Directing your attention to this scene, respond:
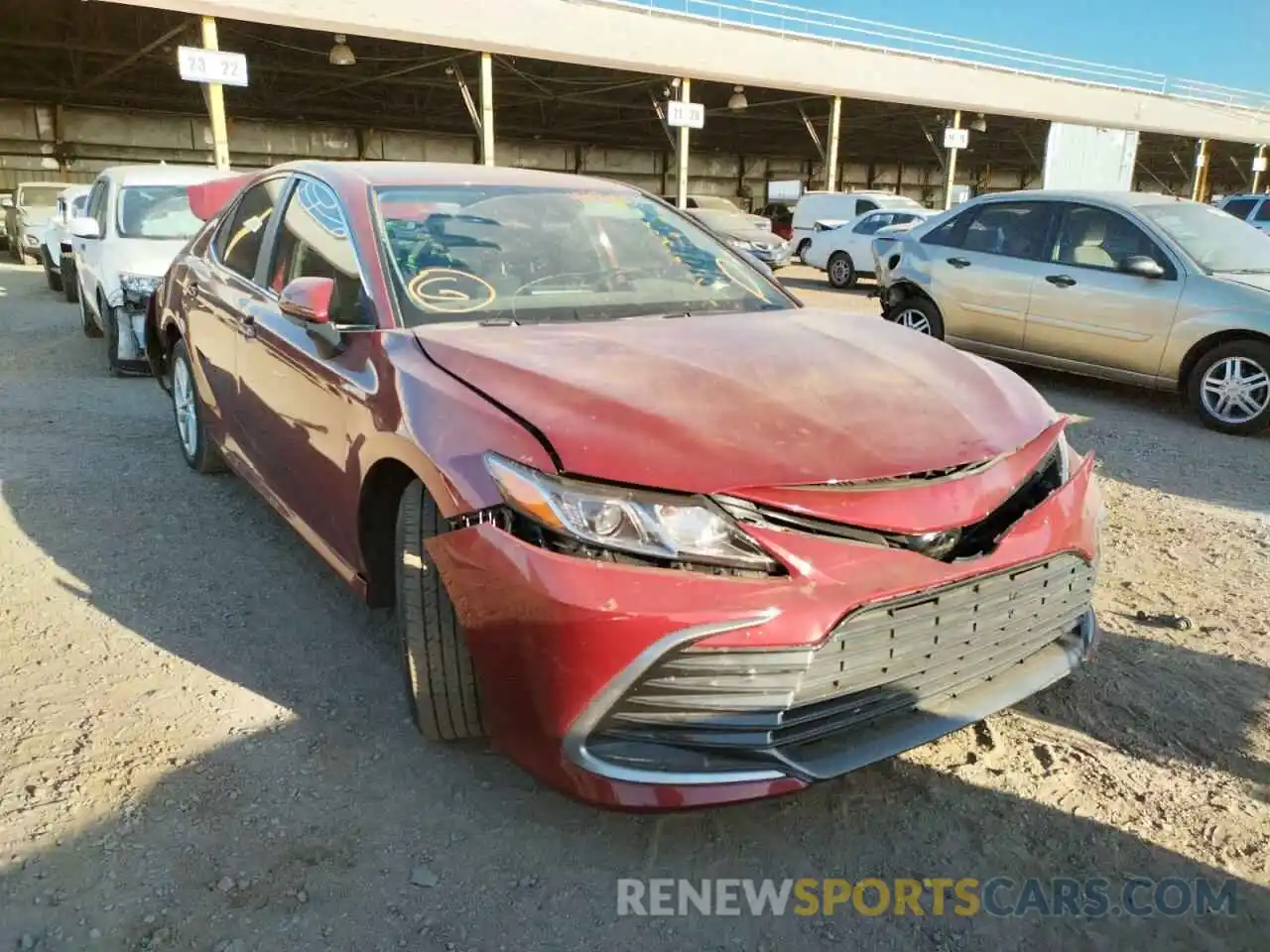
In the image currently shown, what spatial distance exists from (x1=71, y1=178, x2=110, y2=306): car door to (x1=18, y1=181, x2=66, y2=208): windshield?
1060cm

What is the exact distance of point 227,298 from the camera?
387cm

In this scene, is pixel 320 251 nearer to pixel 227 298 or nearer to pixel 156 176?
pixel 227 298

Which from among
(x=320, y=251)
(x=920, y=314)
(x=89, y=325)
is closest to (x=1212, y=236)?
(x=920, y=314)

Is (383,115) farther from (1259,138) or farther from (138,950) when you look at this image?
(1259,138)

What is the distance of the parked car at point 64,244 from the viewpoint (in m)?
11.0

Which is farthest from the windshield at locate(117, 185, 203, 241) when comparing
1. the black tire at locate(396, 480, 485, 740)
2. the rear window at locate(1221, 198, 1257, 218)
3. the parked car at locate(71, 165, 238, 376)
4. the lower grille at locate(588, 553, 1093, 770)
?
the rear window at locate(1221, 198, 1257, 218)

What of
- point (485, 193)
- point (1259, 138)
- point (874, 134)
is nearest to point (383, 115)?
point (874, 134)

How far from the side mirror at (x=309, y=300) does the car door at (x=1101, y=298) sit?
577cm

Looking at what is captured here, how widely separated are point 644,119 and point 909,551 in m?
30.4

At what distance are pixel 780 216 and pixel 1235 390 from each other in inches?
859

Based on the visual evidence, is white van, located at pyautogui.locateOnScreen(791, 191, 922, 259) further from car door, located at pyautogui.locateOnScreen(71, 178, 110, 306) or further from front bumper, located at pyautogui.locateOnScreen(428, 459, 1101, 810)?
front bumper, located at pyautogui.locateOnScreen(428, 459, 1101, 810)

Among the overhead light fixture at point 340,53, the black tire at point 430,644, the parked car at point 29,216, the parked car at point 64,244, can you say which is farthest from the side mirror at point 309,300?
the parked car at point 29,216

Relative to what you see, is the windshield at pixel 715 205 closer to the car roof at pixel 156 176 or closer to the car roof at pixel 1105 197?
the car roof at pixel 156 176

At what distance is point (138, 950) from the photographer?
1925mm
